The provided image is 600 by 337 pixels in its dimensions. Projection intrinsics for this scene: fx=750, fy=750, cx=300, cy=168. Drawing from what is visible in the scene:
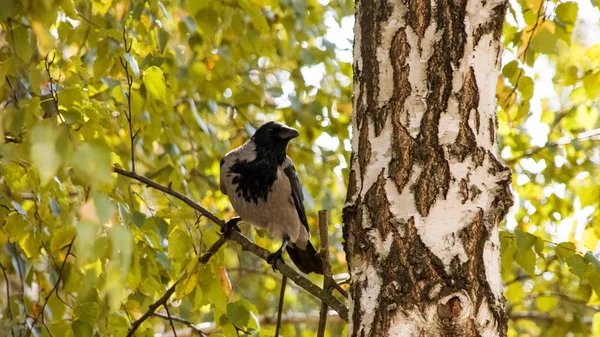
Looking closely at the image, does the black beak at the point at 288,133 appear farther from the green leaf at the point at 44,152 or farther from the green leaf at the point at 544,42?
the green leaf at the point at 44,152

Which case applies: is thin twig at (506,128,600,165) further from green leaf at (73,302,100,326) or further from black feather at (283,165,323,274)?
green leaf at (73,302,100,326)

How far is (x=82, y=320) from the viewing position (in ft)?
6.77

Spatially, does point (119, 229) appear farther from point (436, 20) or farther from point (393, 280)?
point (436, 20)

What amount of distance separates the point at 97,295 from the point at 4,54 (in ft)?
3.45

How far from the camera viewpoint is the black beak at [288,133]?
4.07 m

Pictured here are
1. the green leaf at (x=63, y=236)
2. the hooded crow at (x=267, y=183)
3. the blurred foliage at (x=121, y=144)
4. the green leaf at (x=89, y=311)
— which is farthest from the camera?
the hooded crow at (x=267, y=183)

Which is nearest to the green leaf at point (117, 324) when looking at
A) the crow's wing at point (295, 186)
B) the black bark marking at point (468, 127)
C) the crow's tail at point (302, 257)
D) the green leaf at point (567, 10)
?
the black bark marking at point (468, 127)

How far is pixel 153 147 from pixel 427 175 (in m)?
2.19

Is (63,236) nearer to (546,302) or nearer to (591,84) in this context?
(591,84)

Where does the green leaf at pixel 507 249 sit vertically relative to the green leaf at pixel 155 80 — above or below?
below

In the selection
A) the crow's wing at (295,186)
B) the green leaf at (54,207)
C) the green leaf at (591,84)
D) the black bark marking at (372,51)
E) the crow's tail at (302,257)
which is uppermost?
the crow's wing at (295,186)

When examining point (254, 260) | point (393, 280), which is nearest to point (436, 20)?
point (393, 280)

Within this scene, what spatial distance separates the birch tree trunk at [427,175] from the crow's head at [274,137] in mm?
2137

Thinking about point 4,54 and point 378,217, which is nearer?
point 378,217
